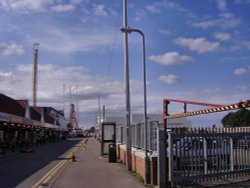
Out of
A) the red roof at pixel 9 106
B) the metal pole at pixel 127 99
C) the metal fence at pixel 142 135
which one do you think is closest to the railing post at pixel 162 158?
the metal fence at pixel 142 135

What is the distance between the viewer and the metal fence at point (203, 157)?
1445cm

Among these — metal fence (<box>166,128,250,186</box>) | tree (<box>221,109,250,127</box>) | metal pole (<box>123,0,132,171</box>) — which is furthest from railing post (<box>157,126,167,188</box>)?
tree (<box>221,109,250,127</box>)

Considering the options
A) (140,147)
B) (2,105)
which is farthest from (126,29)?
(2,105)

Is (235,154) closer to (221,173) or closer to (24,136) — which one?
(221,173)

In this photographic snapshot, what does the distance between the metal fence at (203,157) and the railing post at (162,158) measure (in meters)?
0.16

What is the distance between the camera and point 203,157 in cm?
1486

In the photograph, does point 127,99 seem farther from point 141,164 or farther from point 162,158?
point 162,158

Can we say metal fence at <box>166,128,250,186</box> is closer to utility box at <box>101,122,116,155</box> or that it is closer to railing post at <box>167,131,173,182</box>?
railing post at <box>167,131,173,182</box>

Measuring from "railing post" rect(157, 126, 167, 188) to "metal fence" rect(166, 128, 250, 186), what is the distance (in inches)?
6.4

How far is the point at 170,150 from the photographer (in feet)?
47.1

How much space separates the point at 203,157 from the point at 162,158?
133 cm

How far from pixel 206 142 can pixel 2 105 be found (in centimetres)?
3156

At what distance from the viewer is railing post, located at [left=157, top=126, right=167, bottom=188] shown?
1445cm

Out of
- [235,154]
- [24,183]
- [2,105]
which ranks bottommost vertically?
[24,183]
